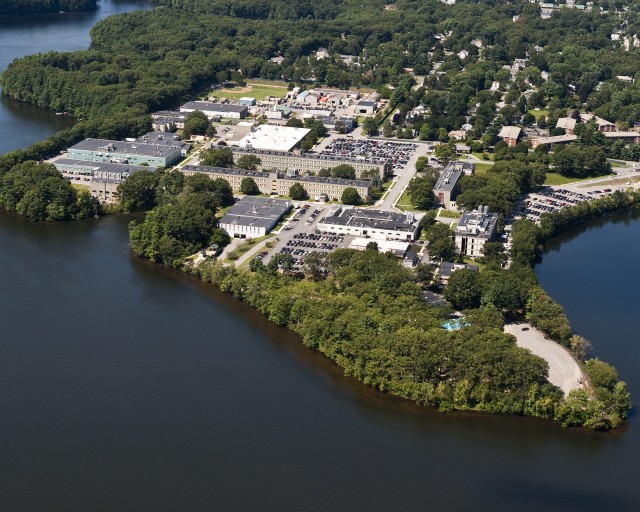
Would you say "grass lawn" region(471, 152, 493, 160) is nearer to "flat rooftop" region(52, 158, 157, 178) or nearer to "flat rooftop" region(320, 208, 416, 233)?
"flat rooftop" region(320, 208, 416, 233)

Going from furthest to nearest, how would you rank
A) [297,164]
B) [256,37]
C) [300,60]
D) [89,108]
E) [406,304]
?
[256,37] < [300,60] < [89,108] < [297,164] < [406,304]

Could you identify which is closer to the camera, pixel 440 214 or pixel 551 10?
pixel 440 214

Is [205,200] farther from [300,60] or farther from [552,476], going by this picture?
[300,60]

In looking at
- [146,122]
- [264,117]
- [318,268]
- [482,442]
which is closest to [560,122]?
[264,117]

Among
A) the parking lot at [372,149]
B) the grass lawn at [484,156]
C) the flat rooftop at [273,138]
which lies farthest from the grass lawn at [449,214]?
the flat rooftop at [273,138]

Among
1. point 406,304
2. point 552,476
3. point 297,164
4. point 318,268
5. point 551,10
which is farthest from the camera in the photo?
point 551,10

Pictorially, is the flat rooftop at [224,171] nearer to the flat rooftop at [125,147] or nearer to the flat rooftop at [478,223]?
the flat rooftop at [125,147]
